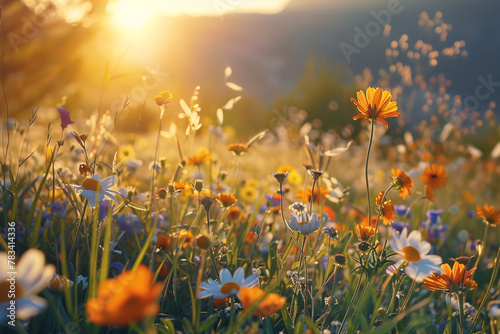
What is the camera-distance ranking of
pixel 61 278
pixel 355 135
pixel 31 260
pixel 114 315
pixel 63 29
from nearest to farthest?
1. pixel 114 315
2. pixel 31 260
3. pixel 61 278
4. pixel 63 29
5. pixel 355 135

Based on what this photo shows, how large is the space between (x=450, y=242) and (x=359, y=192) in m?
1.19

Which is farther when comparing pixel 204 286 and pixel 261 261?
pixel 261 261

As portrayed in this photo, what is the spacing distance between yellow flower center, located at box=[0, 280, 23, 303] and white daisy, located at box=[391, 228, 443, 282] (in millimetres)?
599

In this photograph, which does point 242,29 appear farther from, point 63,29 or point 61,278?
point 61,278

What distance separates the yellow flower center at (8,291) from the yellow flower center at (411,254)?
2.09 feet

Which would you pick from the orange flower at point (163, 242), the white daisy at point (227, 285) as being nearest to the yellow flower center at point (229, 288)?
the white daisy at point (227, 285)

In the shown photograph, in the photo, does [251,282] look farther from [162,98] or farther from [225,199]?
[162,98]

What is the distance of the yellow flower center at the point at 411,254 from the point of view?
27.8 inches

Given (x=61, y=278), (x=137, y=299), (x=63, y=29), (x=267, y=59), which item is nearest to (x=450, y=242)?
(x=61, y=278)

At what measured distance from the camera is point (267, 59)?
161 feet

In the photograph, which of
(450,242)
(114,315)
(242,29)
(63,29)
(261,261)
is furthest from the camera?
(242,29)

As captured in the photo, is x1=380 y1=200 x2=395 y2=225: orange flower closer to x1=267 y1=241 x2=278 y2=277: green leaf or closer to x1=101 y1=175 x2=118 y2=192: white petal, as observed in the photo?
x1=267 y1=241 x2=278 y2=277: green leaf

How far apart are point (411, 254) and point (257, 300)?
31cm

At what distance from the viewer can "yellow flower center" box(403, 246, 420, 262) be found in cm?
71
